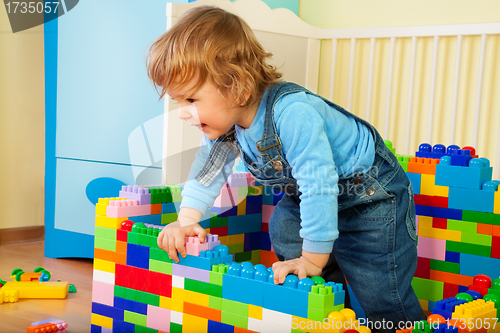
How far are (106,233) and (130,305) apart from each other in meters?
0.13

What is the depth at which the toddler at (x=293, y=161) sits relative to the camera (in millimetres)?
737

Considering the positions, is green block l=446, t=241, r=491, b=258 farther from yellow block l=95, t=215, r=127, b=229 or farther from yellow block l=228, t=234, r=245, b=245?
yellow block l=95, t=215, r=127, b=229

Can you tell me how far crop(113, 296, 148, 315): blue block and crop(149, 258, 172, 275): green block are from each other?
2.5 inches

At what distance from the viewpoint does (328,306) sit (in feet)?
2.03

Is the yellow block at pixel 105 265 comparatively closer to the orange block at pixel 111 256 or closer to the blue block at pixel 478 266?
the orange block at pixel 111 256

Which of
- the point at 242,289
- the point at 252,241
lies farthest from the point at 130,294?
the point at 252,241

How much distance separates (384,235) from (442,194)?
279 mm

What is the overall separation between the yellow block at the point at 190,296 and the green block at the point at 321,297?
0.18 meters

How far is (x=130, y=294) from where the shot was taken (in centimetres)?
83

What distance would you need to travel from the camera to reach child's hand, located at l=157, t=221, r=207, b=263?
0.75 meters

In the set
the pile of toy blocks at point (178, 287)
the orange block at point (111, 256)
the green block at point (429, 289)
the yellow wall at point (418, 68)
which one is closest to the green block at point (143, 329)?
the pile of toy blocks at point (178, 287)

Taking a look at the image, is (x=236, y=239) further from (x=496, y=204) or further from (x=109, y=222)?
(x=496, y=204)

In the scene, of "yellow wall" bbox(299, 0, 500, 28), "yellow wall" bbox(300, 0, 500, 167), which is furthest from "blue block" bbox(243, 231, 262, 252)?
"yellow wall" bbox(299, 0, 500, 28)

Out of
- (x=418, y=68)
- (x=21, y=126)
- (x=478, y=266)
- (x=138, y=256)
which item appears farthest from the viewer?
(x=21, y=126)
